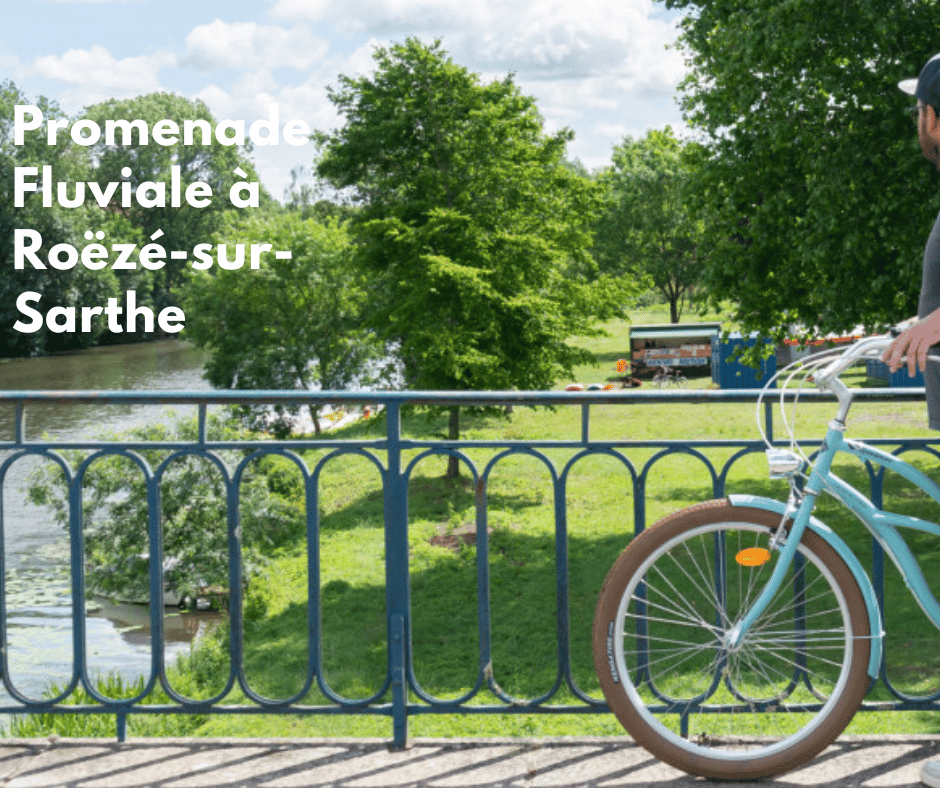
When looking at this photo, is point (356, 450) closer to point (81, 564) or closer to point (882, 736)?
point (81, 564)

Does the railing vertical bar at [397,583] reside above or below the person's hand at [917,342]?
below

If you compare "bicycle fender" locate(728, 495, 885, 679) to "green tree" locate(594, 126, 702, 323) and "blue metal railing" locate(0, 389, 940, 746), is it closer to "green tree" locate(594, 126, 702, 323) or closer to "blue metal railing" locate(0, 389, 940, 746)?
"blue metal railing" locate(0, 389, 940, 746)

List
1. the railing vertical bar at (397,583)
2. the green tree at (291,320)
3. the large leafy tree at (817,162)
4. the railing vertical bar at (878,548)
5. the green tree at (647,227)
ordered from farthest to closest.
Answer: the green tree at (647,227)
the green tree at (291,320)
the large leafy tree at (817,162)
the railing vertical bar at (397,583)
the railing vertical bar at (878,548)

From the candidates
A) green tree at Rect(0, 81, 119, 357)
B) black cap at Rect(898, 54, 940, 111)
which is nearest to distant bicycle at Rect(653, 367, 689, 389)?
green tree at Rect(0, 81, 119, 357)

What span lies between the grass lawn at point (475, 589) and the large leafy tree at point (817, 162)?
8.27 feet

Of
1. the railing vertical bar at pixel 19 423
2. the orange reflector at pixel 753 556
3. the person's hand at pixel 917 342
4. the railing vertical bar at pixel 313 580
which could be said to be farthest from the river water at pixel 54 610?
the person's hand at pixel 917 342

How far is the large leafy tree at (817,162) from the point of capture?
14.7m

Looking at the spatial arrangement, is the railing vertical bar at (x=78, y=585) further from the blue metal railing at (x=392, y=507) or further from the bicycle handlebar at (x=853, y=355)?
the bicycle handlebar at (x=853, y=355)

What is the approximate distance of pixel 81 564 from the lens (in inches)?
149

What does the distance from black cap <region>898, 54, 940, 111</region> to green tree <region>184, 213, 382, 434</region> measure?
108 feet

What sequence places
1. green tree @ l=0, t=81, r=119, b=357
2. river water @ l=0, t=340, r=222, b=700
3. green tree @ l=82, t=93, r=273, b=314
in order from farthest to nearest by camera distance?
green tree @ l=82, t=93, r=273, b=314 → green tree @ l=0, t=81, r=119, b=357 → river water @ l=0, t=340, r=222, b=700

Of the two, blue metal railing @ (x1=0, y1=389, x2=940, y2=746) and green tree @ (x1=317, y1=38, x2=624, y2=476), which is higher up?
green tree @ (x1=317, y1=38, x2=624, y2=476)

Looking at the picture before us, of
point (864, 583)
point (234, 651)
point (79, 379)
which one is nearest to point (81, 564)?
point (234, 651)

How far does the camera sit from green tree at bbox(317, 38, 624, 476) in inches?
953
